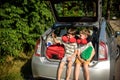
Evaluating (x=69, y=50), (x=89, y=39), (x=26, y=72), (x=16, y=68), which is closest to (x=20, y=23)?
(x=16, y=68)

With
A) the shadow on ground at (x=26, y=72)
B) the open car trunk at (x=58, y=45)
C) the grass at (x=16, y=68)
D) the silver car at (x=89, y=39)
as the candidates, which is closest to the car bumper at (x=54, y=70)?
the silver car at (x=89, y=39)

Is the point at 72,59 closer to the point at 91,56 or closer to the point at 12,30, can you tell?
the point at 91,56

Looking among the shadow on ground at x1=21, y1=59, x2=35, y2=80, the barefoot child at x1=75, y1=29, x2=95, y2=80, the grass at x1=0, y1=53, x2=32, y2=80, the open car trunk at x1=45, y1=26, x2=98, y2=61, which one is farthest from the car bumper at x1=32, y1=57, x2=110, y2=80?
the shadow on ground at x1=21, y1=59, x2=35, y2=80

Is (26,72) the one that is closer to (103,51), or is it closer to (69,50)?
(69,50)

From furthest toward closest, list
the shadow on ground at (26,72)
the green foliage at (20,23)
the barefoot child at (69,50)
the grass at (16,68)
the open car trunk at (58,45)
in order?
the green foliage at (20,23) → the shadow on ground at (26,72) → the grass at (16,68) → the open car trunk at (58,45) → the barefoot child at (69,50)

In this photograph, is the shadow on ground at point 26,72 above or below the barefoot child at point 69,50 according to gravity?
below

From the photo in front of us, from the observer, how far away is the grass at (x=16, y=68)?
730 cm

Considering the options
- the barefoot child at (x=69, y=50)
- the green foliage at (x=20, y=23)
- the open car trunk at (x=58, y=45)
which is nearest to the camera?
the barefoot child at (x=69, y=50)

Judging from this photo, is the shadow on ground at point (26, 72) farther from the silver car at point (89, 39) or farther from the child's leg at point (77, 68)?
the child's leg at point (77, 68)

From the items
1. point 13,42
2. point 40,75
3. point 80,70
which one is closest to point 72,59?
point 80,70

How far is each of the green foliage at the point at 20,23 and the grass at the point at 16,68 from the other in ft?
0.68

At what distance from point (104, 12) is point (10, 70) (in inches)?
470

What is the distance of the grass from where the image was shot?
7303 millimetres

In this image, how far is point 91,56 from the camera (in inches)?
241
